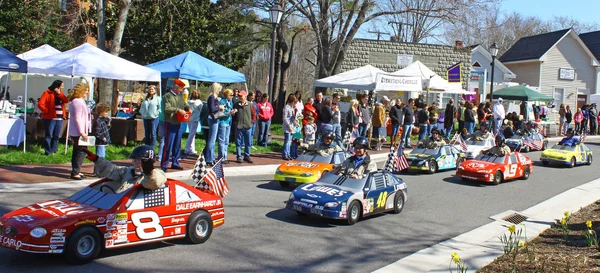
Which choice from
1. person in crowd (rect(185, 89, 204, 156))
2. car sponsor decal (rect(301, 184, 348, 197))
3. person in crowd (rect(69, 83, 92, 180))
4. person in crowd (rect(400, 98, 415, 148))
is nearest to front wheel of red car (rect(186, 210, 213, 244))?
car sponsor decal (rect(301, 184, 348, 197))

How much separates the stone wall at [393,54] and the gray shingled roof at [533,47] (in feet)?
38.6

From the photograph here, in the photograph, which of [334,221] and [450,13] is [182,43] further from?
[334,221]

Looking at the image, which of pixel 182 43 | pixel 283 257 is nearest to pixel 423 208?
pixel 283 257

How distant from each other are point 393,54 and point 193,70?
18.8 metres

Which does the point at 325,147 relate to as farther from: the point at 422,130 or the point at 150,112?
the point at 422,130

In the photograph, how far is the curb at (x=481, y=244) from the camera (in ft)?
25.4

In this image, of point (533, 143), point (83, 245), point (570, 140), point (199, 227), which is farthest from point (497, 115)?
point (83, 245)

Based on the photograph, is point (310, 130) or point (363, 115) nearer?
point (310, 130)

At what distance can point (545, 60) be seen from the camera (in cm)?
4553

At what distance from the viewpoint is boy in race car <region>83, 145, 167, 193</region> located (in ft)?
25.2

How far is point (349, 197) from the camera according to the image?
9.85 m

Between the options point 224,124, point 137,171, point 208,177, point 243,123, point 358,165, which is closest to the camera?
point 137,171

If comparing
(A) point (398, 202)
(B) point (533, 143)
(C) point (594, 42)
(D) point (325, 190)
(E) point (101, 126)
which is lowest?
(A) point (398, 202)

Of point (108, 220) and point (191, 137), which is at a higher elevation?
point (191, 137)
